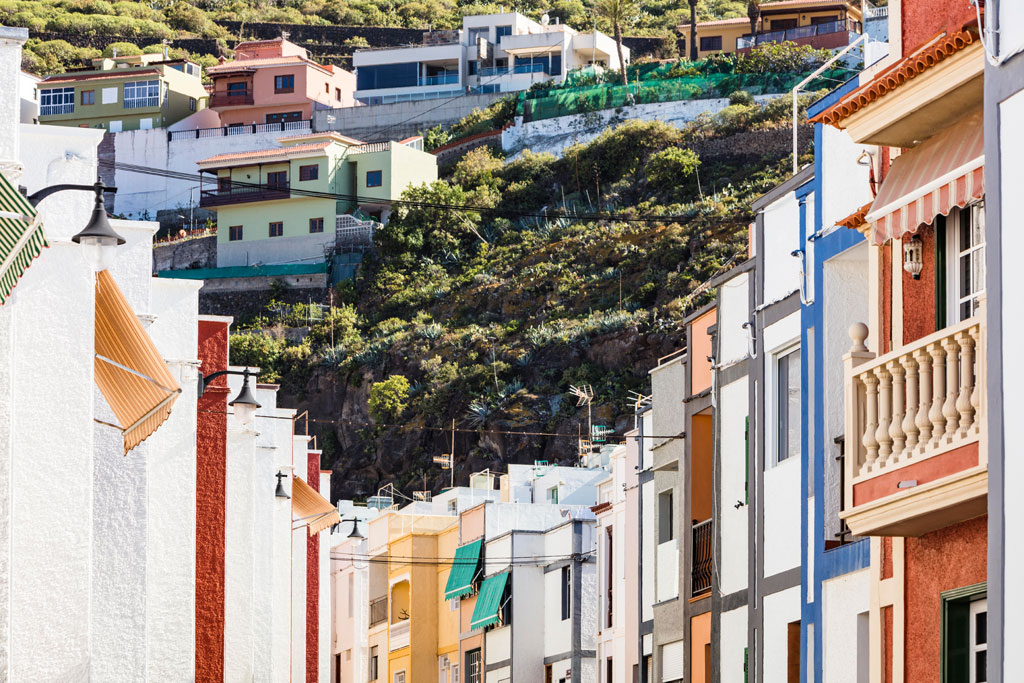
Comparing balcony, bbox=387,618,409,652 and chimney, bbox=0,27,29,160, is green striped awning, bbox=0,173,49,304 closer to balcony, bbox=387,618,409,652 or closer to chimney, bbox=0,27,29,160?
chimney, bbox=0,27,29,160

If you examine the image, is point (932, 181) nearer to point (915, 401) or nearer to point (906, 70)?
point (906, 70)

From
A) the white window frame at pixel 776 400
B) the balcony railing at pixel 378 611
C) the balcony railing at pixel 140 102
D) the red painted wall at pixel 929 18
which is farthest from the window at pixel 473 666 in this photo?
the balcony railing at pixel 140 102

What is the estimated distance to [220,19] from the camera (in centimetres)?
15650

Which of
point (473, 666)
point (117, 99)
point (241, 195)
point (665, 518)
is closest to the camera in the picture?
point (665, 518)

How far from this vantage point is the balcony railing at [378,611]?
179ft

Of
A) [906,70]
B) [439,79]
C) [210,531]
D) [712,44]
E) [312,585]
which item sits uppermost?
[712,44]

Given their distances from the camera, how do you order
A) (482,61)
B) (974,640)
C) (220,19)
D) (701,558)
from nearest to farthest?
(974,640), (701,558), (482,61), (220,19)

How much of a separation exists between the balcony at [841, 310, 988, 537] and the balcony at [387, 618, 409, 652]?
123 ft

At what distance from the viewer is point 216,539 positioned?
26.4m

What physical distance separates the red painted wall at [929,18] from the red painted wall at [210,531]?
42.0 ft

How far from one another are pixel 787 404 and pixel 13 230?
965 cm

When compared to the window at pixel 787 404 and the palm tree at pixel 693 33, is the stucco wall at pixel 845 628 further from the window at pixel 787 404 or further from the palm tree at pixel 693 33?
the palm tree at pixel 693 33

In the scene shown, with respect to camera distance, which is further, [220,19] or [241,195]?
[220,19]

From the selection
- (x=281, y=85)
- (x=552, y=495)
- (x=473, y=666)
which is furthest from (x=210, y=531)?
(x=281, y=85)
